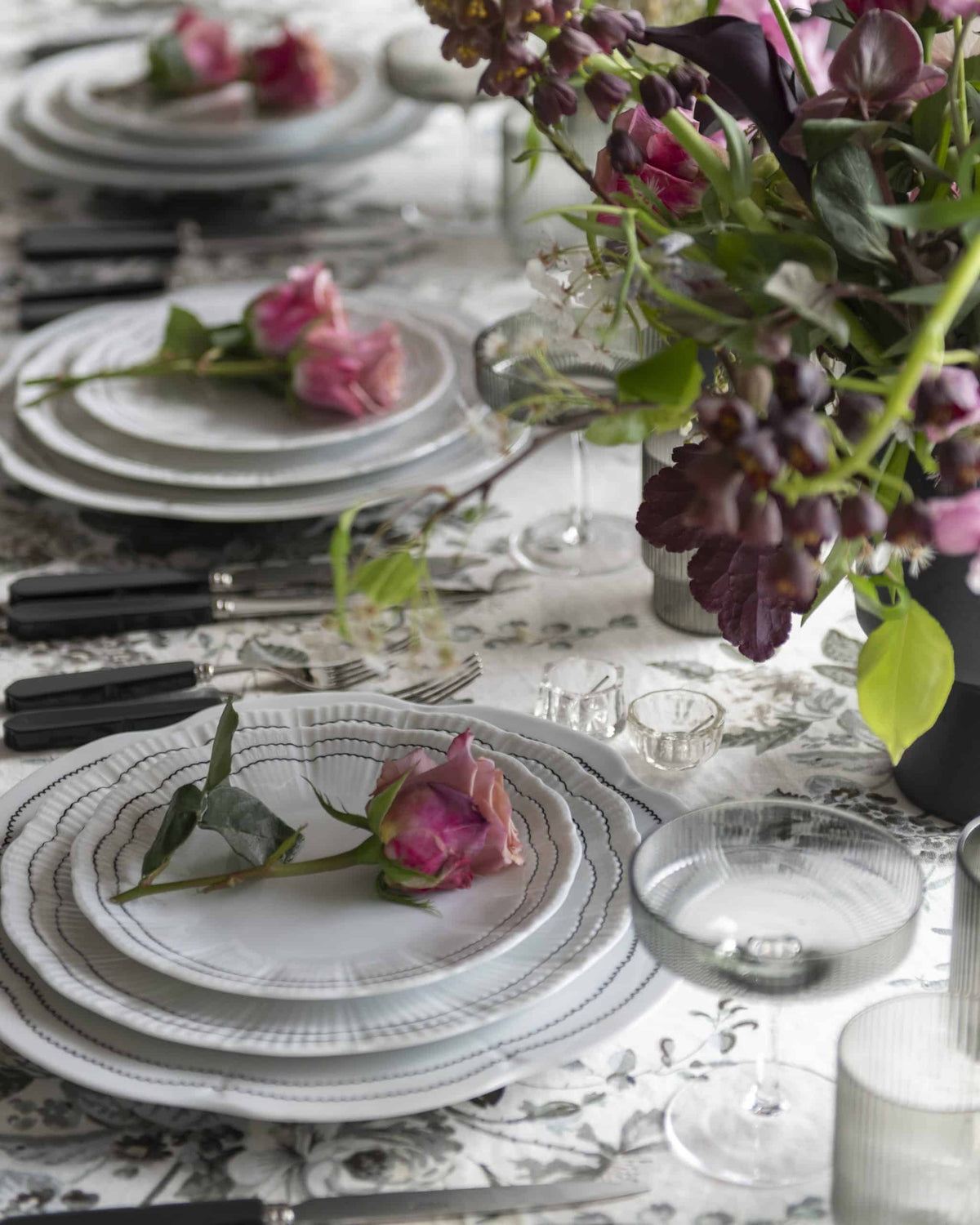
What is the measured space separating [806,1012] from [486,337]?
0.51m

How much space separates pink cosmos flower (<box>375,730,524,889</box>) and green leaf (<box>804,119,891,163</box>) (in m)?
0.29

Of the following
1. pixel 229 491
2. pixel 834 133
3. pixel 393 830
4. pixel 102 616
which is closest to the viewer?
pixel 834 133

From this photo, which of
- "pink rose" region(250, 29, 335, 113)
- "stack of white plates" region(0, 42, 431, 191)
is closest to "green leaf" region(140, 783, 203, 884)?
"stack of white plates" region(0, 42, 431, 191)

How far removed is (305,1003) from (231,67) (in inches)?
53.6

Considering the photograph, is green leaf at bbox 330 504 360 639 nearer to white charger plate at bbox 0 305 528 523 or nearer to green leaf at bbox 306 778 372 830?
green leaf at bbox 306 778 372 830

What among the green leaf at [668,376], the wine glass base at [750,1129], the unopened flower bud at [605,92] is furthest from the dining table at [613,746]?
the unopened flower bud at [605,92]

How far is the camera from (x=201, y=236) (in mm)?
1602

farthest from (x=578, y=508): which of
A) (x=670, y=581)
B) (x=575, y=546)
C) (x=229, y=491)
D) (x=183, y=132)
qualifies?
(x=183, y=132)

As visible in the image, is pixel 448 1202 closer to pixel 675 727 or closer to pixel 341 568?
pixel 341 568

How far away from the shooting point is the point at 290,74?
1.68 metres

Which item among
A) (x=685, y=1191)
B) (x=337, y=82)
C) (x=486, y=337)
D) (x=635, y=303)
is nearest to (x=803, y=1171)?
(x=685, y=1191)

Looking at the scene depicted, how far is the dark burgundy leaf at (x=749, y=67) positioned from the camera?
0.61 m

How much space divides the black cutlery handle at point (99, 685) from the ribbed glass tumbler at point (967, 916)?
1.56ft

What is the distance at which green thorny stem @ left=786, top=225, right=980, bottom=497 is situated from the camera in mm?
467
